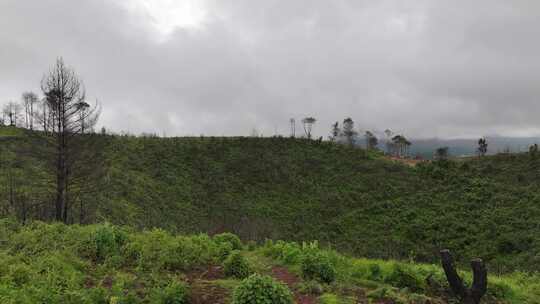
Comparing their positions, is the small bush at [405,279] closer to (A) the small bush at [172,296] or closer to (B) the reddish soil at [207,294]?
(B) the reddish soil at [207,294]

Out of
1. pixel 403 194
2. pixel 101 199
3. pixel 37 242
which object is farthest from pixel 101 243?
pixel 403 194

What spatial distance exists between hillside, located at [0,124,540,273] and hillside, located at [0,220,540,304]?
8.50 meters

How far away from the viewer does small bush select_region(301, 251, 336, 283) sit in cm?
774

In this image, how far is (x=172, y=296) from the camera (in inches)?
233

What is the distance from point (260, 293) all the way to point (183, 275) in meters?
3.18

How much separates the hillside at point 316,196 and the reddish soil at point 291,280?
11.3 meters

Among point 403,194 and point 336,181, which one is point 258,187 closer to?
point 336,181

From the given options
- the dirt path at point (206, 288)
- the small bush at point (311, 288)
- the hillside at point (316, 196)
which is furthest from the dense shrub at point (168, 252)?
the hillside at point (316, 196)

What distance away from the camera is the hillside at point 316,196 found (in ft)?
69.5

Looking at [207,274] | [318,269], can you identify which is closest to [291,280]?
[318,269]

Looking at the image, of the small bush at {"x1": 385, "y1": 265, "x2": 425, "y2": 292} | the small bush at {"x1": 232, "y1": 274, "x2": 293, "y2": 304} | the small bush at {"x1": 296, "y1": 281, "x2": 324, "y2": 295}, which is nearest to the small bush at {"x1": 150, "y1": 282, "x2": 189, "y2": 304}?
the small bush at {"x1": 232, "y1": 274, "x2": 293, "y2": 304}

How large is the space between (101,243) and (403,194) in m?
25.8

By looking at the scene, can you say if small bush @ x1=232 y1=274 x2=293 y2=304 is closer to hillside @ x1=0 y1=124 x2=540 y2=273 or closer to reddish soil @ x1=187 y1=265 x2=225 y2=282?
reddish soil @ x1=187 y1=265 x2=225 y2=282

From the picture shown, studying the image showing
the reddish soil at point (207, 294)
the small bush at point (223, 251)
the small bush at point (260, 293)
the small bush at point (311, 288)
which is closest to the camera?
the small bush at point (260, 293)
